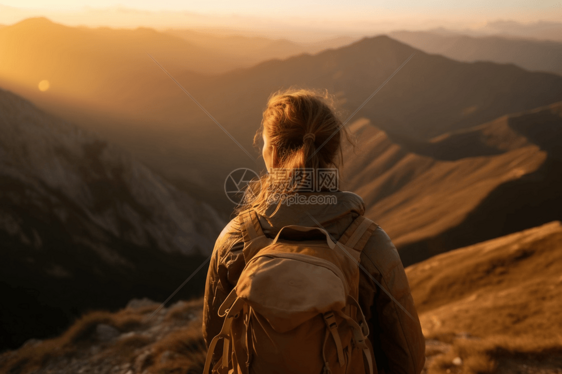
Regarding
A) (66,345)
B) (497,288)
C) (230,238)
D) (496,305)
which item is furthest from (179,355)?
(497,288)

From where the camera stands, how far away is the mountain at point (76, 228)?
18516 mm

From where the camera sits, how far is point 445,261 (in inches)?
731

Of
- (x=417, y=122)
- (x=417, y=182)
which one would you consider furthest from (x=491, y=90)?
(x=417, y=182)

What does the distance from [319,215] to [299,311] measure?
1.67 feet

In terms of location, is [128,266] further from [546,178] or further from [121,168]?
[546,178]

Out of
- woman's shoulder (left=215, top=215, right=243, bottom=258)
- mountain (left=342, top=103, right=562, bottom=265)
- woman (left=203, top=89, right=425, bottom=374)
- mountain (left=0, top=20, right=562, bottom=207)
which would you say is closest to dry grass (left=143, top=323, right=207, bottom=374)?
woman (left=203, top=89, right=425, bottom=374)

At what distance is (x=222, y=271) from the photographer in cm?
201

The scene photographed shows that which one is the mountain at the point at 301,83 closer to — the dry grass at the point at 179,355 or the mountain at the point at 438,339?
the mountain at the point at 438,339

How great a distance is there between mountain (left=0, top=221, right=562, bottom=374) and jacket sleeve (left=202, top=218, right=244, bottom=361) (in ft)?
12.7

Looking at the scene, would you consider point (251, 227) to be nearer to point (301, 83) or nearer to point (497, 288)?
point (497, 288)

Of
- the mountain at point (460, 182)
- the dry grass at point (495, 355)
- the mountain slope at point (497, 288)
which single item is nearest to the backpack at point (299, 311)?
the dry grass at point (495, 355)

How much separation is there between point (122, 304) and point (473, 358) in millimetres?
20872

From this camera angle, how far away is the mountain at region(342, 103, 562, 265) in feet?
116

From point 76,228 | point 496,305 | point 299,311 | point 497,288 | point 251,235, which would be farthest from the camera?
point 76,228
